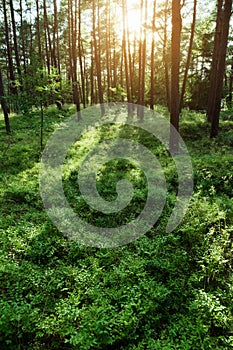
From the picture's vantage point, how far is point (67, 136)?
1636cm

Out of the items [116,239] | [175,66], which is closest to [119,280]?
[116,239]

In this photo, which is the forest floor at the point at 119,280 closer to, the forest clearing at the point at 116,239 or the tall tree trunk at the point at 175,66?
the forest clearing at the point at 116,239

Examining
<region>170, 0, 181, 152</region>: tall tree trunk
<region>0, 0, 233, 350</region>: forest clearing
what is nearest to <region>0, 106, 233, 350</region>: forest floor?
<region>0, 0, 233, 350</region>: forest clearing

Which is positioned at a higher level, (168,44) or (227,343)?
(168,44)

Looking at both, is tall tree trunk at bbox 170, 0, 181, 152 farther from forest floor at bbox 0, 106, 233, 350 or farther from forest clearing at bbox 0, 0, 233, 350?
forest floor at bbox 0, 106, 233, 350

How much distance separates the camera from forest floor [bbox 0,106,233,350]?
4320mm

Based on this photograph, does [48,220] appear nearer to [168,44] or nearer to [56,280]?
[56,280]

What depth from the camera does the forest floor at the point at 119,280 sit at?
432 centimetres

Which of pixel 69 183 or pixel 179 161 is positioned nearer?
pixel 69 183

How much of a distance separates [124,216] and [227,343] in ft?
14.1

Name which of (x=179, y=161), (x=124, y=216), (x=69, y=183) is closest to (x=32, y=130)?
(x=69, y=183)

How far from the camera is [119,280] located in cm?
543

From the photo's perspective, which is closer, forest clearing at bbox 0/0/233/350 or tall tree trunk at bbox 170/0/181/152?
forest clearing at bbox 0/0/233/350

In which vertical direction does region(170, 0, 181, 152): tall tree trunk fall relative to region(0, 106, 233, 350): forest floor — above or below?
above
